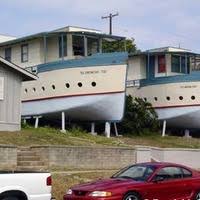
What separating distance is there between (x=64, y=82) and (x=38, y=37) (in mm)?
3953

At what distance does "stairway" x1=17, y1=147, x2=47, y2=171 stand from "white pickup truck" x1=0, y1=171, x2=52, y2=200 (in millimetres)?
8988

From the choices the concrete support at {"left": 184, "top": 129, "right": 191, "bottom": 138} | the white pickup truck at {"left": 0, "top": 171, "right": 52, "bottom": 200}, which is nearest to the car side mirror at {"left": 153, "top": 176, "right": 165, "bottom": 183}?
the white pickup truck at {"left": 0, "top": 171, "right": 52, "bottom": 200}

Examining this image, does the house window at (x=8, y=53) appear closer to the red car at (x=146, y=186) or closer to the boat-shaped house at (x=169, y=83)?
the boat-shaped house at (x=169, y=83)

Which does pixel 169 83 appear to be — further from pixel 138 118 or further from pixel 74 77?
pixel 74 77

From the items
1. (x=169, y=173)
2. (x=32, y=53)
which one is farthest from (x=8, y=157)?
(x=32, y=53)

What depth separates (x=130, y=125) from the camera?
40156mm

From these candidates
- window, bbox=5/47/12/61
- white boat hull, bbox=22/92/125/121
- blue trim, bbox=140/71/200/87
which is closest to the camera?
white boat hull, bbox=22/92/125/121

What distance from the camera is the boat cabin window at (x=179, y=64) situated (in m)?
45.4

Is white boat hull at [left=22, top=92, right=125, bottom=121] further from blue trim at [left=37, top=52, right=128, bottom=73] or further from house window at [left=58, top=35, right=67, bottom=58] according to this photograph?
house window at [left=58, top=35, right=67, bottom=58]

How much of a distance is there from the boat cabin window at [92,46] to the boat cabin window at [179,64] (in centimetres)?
779

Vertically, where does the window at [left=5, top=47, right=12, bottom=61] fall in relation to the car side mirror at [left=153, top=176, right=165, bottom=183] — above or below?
above

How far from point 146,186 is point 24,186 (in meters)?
3.50

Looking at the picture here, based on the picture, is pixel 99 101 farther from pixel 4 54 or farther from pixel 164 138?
pixel 4 54

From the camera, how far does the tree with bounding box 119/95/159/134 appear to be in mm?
40403
